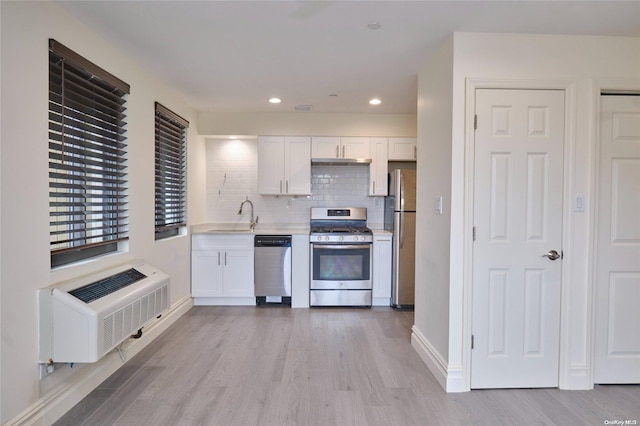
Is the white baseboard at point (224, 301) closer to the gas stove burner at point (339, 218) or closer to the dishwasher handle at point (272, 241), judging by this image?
the dishwasher handle at point (272, 241)

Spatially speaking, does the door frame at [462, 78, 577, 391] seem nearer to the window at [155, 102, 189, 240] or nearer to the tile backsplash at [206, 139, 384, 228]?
the tile backsplash at [206, 139, 384, 228]

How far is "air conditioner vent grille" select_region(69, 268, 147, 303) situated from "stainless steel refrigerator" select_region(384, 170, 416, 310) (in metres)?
2.75

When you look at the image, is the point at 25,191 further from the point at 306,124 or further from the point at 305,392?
the point at 306,124

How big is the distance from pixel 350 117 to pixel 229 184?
191 cm

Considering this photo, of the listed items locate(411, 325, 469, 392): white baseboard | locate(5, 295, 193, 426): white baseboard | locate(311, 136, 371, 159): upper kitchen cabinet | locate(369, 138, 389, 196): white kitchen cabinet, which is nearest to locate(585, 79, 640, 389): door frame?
locate(411, 325, 469, 392): white baseboard

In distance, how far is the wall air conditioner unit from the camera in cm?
185

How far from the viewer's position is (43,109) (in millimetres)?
1844

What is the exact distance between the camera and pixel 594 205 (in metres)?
2.32

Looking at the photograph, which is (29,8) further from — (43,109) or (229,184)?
(229,184)

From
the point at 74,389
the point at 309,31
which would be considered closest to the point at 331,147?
the point at 309,31

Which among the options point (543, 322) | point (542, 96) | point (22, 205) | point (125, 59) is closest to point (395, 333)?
point (543, 322)

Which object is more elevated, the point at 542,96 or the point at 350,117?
the point at 350,117

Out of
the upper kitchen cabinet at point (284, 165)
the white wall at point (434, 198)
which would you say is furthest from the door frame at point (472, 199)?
the upper kitchen cabinet at point (284, 165)

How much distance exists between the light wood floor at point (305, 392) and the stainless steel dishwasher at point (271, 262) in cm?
91
